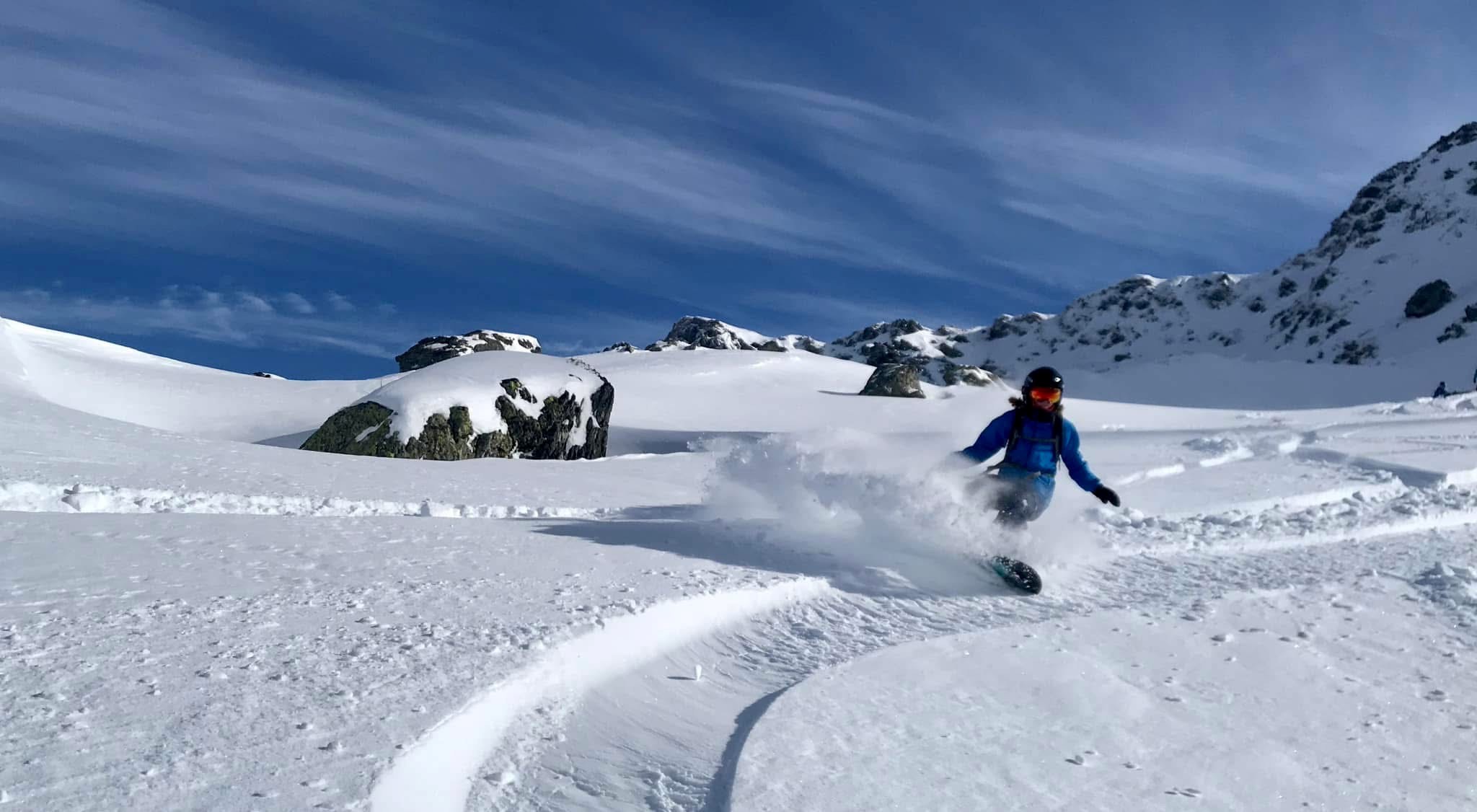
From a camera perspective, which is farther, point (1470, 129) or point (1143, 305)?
point (1143, 305)

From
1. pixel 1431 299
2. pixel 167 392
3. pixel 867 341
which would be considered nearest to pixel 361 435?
pixel 167 392

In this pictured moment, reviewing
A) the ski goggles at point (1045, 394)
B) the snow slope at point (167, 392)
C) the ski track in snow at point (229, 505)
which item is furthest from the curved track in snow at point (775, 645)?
the snow slope at point (167, 392)

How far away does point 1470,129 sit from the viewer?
128500 millimetres

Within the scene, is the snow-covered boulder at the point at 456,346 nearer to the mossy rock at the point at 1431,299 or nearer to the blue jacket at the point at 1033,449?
the blue jacket at the point at 1033,449

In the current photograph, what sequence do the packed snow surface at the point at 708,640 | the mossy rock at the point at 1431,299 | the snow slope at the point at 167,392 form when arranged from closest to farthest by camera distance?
1. the packed snow surface at the point at 708,640
2. the snow slope at the point at 167,392
3. the mossy rock at the point at 1431,299

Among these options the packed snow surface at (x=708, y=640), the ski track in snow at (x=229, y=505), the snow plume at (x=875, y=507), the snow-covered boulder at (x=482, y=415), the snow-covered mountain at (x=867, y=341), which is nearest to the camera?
the packed snow surface at (x=708, y=640)

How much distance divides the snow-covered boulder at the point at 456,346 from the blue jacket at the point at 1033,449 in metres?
24.8

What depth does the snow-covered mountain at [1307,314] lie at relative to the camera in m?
90.4

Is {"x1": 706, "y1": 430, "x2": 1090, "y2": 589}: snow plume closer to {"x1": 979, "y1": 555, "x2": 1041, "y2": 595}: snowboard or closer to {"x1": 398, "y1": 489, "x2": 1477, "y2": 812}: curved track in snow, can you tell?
{"x1": 979, "y1": 555, "x2": 1041, "y2": 595}: snowboard

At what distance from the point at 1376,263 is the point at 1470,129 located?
34843mm

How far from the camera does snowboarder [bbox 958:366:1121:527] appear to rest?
6.73 m

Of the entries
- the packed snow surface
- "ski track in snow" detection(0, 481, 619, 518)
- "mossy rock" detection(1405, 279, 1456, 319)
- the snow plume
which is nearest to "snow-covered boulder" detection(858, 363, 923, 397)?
the packed snow surface

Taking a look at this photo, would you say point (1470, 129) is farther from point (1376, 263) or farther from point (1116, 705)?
point (1116, 705)

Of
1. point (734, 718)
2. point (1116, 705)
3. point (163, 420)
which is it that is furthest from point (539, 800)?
point (163, 420)
